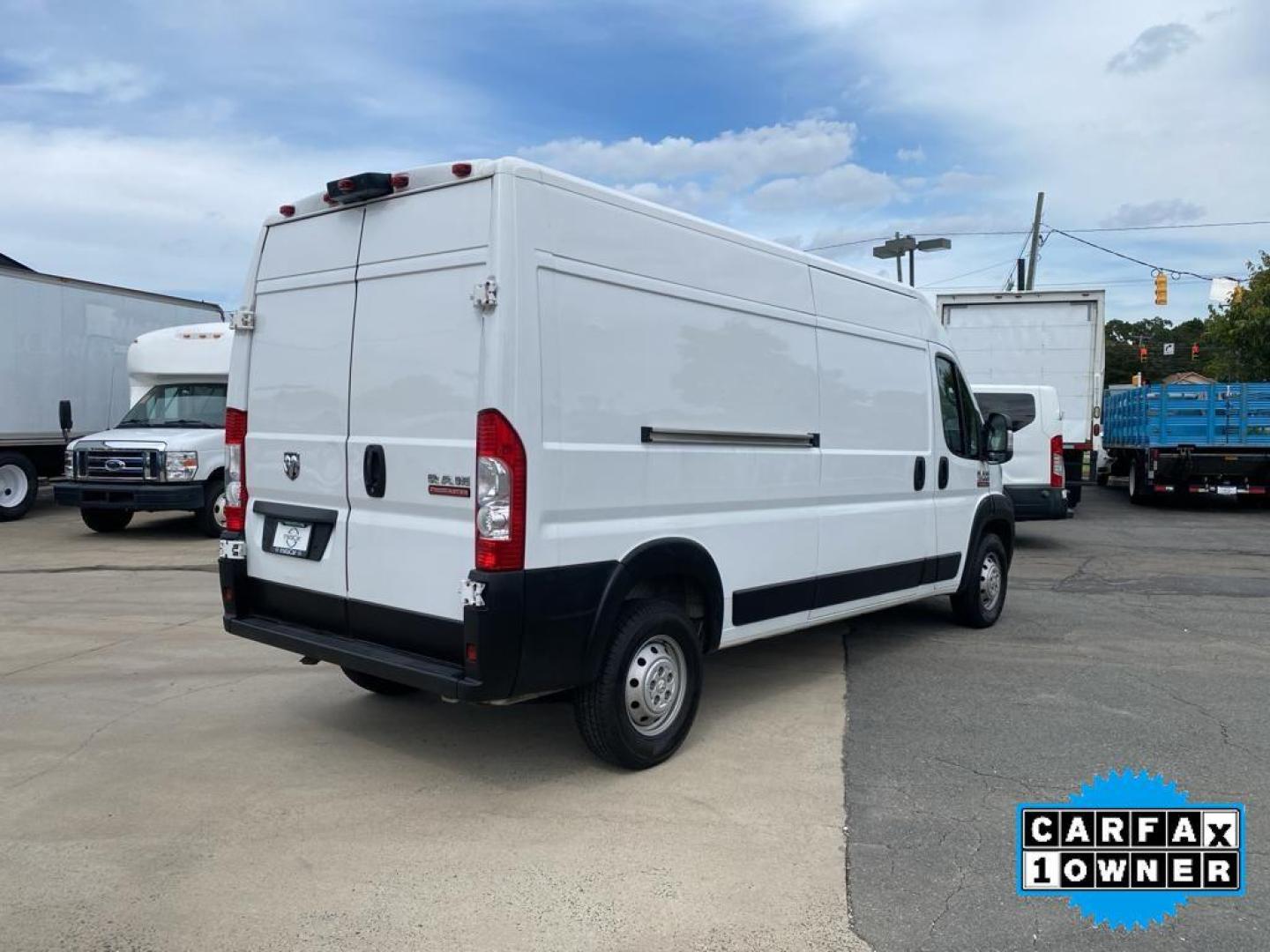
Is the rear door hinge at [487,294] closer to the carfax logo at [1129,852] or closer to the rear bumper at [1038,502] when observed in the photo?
the carfax logo at [1129,852]

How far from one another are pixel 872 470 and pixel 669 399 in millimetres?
2090

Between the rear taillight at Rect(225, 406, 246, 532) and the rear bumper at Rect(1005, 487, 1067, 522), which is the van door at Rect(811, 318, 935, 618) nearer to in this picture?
the rear taillight at Rect(225, 406, 246, 532)

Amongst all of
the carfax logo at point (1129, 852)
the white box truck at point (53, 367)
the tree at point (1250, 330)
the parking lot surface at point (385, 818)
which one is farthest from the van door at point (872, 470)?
the tree at point (1250, 330)

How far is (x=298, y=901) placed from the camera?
3492mm

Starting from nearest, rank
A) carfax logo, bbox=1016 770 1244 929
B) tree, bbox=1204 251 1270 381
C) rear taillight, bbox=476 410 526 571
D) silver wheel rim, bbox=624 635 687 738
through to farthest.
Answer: carfax logo, bbox=1016 770 1244 929
rear taillight, bbox=476 410 526 571
silver wheel rim, bbox=624 635 687 738
tree, bbox=1204 251 1270 381

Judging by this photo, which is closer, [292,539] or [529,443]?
[529,443]

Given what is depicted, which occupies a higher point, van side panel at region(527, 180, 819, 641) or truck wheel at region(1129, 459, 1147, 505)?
van side panel at region(527, 180, 819, 641)

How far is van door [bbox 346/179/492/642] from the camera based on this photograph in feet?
13.8

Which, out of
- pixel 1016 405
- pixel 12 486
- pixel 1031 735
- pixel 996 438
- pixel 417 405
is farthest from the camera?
pixel 12 486

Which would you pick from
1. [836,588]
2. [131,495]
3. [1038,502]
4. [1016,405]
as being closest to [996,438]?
[836,588]

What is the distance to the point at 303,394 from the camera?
4.96 meters

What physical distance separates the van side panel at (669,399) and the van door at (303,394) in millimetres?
1138

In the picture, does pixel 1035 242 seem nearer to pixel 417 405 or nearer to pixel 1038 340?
pixel 1038 340

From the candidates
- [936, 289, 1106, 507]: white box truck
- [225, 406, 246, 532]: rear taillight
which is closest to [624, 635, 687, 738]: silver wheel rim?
[225, 406, 246, 532]: rear taillight
